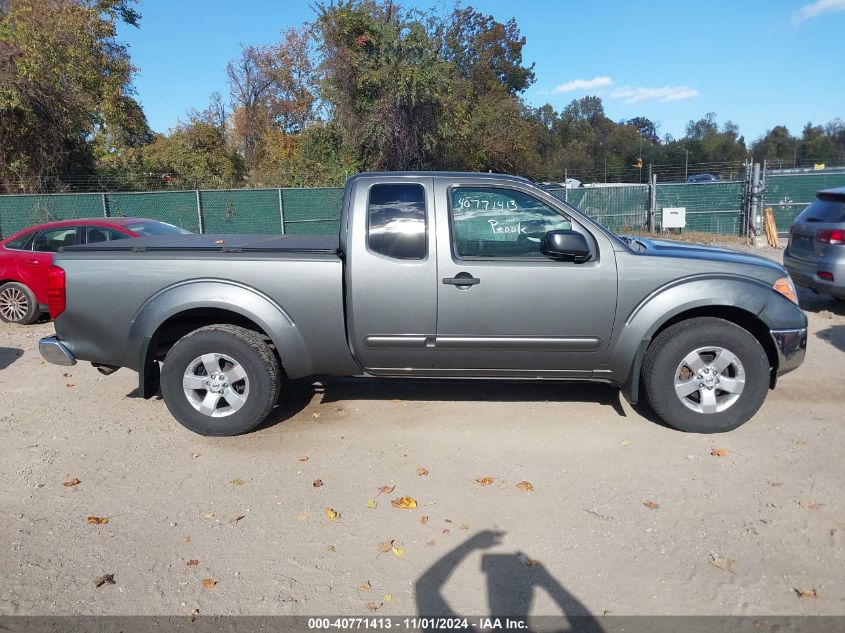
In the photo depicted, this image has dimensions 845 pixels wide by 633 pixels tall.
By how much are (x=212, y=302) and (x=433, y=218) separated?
5.62 feet

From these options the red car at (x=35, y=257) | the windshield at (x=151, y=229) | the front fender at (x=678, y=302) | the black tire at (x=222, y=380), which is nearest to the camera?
the front fender at (x=678, y=302)

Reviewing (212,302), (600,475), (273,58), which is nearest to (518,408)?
(600,475)

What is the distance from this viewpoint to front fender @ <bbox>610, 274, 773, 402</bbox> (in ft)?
16.1

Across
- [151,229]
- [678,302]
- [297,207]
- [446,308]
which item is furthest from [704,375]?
[297,207]

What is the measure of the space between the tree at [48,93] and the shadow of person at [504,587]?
68.5ft

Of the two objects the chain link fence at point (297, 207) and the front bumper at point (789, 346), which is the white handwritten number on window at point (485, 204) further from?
the chain link fence at point (297, 207)

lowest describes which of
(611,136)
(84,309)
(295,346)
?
(295,346)

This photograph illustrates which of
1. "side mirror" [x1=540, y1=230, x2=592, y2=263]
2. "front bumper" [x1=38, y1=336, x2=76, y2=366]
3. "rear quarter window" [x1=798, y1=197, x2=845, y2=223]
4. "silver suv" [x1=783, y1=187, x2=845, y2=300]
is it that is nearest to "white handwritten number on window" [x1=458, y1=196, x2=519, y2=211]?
"side mirror" [x1=540, y1=230, x2=592, y2=263]

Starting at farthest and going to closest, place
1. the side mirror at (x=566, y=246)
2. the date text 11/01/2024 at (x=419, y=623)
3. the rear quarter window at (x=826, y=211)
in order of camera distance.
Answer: the rear quarter window at (x=826, y=211) → the side mirror at (x=566, y=246) → the date text 11/01/2024 at (x=419, y=623)

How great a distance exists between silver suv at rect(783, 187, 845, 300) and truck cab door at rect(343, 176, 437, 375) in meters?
6.17

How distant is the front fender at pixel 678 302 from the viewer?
490 centimetres

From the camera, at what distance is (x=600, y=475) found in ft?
14.7

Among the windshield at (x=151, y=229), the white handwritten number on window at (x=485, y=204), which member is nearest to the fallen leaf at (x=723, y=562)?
the white handwritten number on window at (x=485, y=204)

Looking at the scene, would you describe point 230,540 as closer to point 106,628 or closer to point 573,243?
point 106,628
